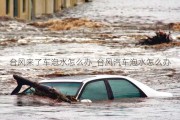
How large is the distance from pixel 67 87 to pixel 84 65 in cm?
1408

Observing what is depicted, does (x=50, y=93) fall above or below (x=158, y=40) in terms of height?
above

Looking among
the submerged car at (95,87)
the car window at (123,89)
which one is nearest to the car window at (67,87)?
the submerged car at (95,87)

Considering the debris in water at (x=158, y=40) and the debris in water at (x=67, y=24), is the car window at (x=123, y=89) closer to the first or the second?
the debris in water at (x=158, y=40)

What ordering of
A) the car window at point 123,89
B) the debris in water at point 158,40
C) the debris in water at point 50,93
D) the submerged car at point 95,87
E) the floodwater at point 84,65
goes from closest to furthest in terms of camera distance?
the floodwater at point 84,65, the debris in water at point 50,93, the submerged car at point 95,87, the car window at point 123,89, the debris in water at point 158,40

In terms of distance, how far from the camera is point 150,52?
3388 centimetres

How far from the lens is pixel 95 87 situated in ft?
47.9

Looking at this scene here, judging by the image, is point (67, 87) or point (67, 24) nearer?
point (67, 87)

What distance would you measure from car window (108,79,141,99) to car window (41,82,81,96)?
0.68 meters

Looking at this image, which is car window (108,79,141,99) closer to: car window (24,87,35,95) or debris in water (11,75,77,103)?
debris in water (11,75,77,103)

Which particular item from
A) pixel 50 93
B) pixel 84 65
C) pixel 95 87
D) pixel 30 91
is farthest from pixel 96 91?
pixel 84 65

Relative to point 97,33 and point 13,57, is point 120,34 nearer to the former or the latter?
point 97,33

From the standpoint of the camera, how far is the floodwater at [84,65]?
501 inches

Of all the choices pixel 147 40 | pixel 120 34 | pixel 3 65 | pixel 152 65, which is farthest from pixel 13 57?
pixel 120 34

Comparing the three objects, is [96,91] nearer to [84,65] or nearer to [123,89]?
[123,89]
